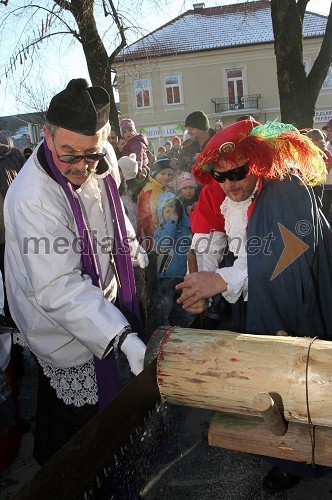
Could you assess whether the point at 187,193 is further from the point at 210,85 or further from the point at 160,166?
the point at 210,85

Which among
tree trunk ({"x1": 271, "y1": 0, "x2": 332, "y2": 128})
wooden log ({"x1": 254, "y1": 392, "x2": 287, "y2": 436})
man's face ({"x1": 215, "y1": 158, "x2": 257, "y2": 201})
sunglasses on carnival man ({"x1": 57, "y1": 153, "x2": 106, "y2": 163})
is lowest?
wooden log ({"x1": 254, "y1": 392, "x2": 287, "y2": 436})

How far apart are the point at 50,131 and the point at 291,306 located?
4.68ft

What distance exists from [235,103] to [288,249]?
94.9 feet

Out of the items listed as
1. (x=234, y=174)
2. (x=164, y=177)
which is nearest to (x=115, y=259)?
(x=234, y=174)

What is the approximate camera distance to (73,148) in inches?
83.2

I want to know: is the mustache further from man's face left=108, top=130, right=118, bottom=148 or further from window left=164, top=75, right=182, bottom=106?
window left=164, top=75, right=182, bottom=106

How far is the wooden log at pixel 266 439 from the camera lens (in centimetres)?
161

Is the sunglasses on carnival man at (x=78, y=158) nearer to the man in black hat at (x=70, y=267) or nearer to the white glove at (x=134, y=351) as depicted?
the man in black hat at (x=70, y=267)

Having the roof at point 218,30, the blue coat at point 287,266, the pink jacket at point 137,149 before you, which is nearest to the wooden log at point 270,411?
the blue coat at point 287,266

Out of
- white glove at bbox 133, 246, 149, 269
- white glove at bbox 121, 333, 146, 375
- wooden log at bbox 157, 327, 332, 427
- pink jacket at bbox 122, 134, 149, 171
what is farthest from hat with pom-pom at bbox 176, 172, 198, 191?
wooden log at bbox 157, 327, 332, 427

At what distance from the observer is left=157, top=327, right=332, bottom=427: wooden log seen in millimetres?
1520

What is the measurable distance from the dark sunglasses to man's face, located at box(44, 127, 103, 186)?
62 cm

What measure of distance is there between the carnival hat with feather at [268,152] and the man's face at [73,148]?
59cm

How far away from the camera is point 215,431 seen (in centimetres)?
176
